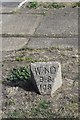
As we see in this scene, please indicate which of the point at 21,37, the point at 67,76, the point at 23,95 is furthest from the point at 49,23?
the point at 23,95

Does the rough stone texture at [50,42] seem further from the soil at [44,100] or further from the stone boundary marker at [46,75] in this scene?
the stone boundary marker at [46,75]

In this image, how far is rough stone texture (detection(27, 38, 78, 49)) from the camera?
6.20 metres

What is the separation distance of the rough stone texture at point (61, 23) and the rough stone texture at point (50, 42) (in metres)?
0.33

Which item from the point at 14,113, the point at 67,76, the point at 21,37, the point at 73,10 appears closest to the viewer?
the point at 14,113

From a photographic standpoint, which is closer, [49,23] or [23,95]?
[23,95]

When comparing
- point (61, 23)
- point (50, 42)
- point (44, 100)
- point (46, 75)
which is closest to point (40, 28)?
point (61, 23)

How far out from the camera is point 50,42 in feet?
20.9

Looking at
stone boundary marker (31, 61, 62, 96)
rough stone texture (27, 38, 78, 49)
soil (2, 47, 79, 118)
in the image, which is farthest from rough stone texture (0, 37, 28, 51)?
stone boundary marker (31, 61, 62, 96)

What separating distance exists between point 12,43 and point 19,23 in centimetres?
105

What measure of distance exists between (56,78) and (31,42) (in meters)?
1.90

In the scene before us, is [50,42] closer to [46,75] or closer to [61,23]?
[61,23]

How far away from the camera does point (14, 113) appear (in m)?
4.34

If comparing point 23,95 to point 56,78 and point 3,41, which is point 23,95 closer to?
point 56,78

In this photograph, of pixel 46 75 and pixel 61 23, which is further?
pixel 61 23
